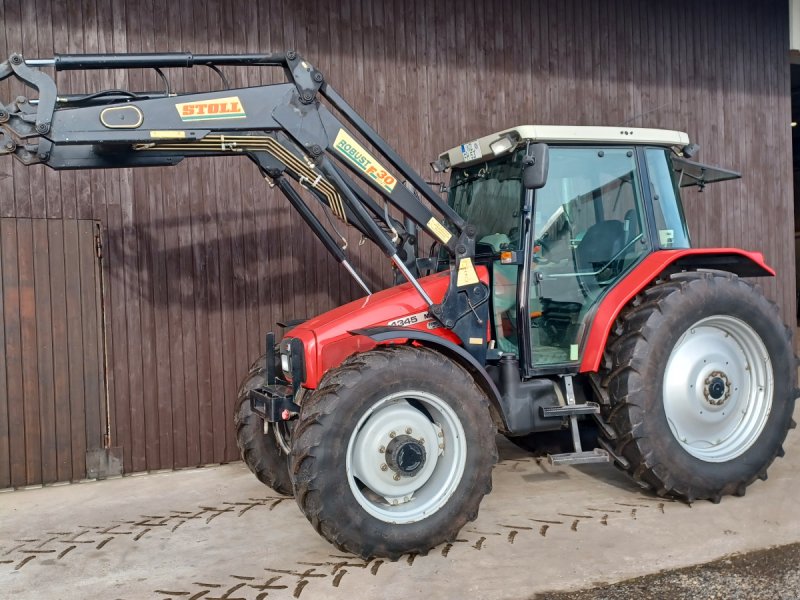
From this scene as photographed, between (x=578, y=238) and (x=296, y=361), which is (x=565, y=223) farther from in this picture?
(x=296, y=361)

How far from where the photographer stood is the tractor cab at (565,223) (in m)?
5.02

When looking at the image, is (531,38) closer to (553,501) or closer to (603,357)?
(603,357)

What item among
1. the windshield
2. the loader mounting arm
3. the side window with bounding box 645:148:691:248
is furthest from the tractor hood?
the side window with bounding box 645:148:691:248

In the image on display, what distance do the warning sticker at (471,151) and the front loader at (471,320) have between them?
0.04ft

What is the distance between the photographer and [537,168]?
468 cm

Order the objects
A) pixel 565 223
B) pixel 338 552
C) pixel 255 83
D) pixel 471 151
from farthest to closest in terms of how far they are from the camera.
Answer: pixel 255 83, pixel 471 151, pixel 565 223, pixel 338 552

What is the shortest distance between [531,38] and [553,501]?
4.68 m

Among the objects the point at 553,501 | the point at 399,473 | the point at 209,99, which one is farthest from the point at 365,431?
the point at 209,99

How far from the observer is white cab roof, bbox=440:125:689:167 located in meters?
4.96

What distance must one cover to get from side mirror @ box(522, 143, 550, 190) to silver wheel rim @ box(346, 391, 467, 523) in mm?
1402

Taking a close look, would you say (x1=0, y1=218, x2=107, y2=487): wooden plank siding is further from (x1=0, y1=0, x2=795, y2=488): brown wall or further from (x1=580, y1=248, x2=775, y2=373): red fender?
(x1=580, y1=248, x2=775, y2=373): red fender

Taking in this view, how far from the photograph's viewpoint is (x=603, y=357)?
5.05 metres

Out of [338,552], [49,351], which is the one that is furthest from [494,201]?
[49,351]

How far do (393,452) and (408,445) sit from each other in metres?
0.09
